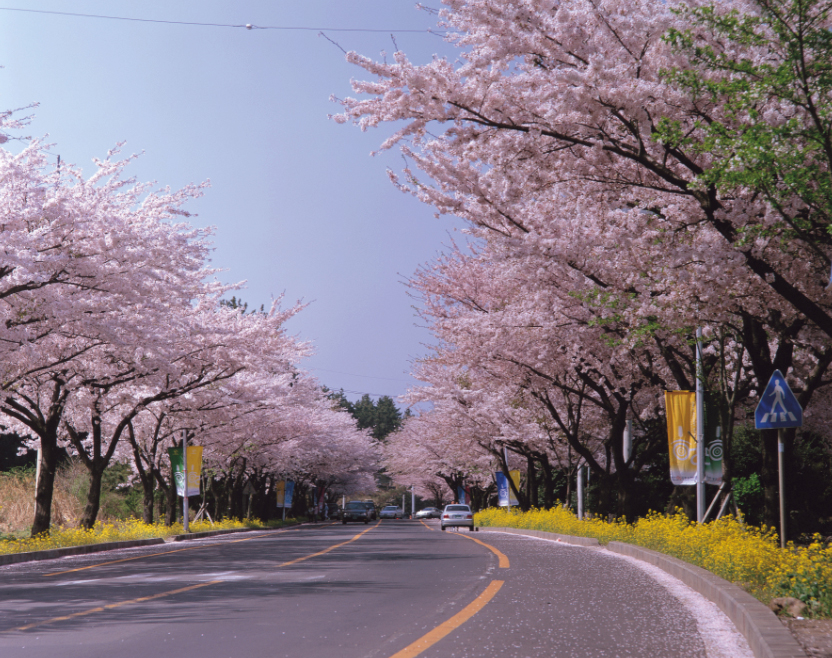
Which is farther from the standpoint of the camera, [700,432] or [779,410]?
[700,432]

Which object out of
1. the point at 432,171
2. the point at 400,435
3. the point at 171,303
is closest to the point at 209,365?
the point at 171,303

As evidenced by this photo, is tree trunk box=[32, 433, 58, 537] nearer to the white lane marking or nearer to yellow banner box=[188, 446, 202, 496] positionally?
yellow banner box=[188, 446, 202, 496]

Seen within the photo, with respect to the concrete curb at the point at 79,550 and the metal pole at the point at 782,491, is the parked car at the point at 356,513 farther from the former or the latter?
the metal pole at the point at 782,491

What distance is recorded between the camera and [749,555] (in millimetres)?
10234

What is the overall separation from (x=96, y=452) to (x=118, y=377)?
3.05 m

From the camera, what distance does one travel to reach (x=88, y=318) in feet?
61.9

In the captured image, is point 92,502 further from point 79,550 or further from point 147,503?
point 147,503

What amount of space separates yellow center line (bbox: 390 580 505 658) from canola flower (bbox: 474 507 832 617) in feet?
9.38

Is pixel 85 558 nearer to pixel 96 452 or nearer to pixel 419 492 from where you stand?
pixel 96 452

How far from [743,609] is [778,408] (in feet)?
12.1

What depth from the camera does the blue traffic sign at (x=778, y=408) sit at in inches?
415

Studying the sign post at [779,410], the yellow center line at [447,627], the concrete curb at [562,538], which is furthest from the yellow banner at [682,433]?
the yellow center line at [447,627]

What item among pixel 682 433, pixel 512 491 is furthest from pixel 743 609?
pixel 512 491

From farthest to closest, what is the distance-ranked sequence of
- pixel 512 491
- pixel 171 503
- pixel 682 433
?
pixel 512 491
pixel 171 503
pixel 682 433
